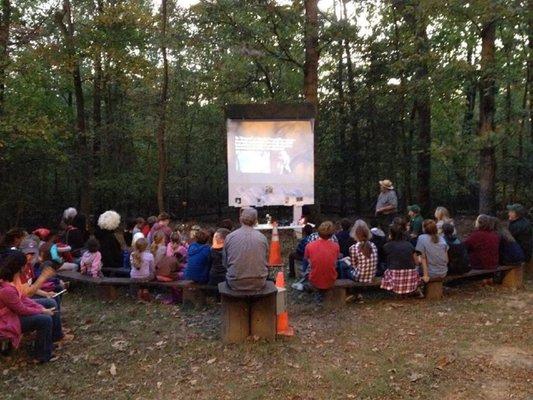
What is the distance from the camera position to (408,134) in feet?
54.8

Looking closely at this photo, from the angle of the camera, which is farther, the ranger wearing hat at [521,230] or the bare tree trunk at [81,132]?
the bare tree trunk at [81,132]

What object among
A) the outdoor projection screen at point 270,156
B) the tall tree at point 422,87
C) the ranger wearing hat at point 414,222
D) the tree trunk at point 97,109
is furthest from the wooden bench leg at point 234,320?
the tree trunk at point 97,109

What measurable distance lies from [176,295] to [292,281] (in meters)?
2.11

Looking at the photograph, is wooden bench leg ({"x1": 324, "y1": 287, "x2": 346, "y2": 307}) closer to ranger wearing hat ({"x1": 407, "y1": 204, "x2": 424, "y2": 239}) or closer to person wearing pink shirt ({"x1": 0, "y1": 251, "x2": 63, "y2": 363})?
ranger wearing hat ({"x1": 407, "y1": 204, "x2": 424, "y2": 239})

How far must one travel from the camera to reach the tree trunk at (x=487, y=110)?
8.56m

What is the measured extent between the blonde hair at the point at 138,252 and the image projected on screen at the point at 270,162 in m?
4.65

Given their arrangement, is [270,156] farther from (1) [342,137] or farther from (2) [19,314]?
(2) [19,314]

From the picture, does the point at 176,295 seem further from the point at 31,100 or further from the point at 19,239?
the point at 31,100

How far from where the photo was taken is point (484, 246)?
23.8 ft

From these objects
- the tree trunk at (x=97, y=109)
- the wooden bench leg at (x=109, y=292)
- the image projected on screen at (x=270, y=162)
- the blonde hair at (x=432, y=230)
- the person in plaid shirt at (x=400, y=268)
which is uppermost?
the tree trunk at (x=97, y=109)

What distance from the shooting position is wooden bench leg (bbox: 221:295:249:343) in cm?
525

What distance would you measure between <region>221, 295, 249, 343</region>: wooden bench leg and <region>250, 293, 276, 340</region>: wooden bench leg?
0.08 m

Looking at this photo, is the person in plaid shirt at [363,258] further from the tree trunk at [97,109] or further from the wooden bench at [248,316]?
the tree trunk at [97,109]

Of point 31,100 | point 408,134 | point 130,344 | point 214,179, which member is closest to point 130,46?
point 31,100
